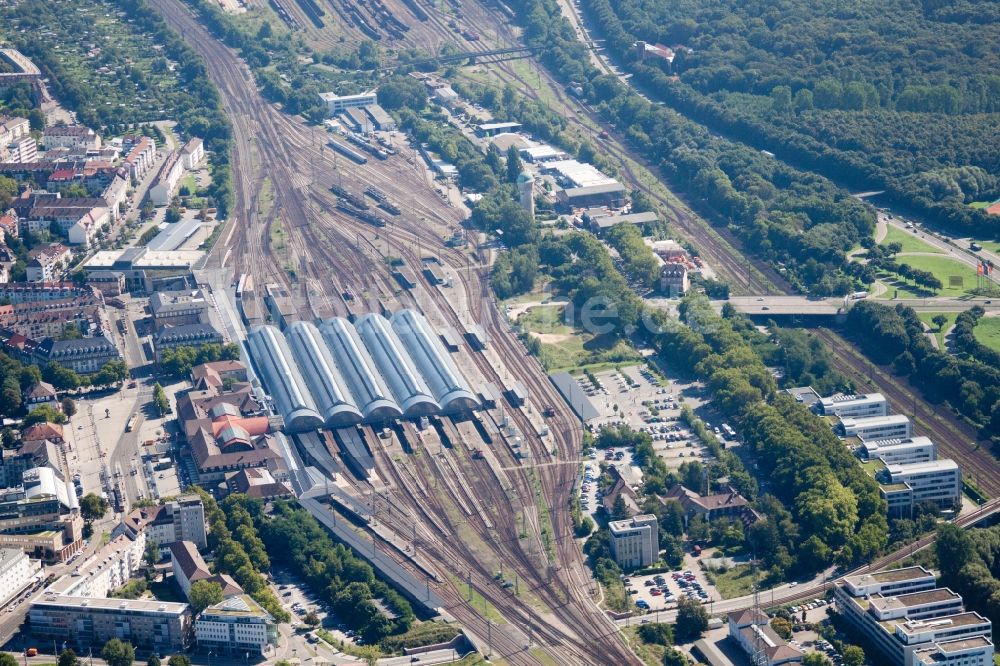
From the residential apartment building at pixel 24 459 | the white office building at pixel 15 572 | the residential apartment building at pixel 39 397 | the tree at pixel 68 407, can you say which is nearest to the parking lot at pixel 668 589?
the white office building at pixel 15 572

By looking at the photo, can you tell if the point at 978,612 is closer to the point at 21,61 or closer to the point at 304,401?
the point at 304,401

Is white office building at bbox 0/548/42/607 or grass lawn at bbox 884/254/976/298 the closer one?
white office building at bbox 0/548/42/607

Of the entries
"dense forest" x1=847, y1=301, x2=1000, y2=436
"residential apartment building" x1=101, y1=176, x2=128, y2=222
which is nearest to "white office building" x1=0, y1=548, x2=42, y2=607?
"residential apartment building" x1=101, y1=176, x2=128, y2=222

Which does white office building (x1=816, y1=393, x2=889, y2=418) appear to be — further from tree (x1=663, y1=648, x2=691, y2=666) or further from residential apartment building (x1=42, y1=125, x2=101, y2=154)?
residential apartment building (x1=42, y1=125, x2=101, y2=154)

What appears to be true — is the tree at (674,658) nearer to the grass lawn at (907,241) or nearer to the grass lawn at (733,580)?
the grass lawn at (733,580)

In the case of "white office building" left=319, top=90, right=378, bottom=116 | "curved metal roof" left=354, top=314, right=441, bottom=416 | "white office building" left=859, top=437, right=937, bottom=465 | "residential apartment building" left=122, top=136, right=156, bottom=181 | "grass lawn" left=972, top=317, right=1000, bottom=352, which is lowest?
"white office building" left=319, top=90, right=378, bottom=116

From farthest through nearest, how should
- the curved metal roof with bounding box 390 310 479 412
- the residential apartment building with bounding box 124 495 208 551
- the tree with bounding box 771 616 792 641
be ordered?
the curved metal roof with bounding box 390 310 479 412 → the residential apartment building with bounding box 124 495 208 551 → the tree with bounding box 771 616 792 641

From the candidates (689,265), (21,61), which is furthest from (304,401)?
(21,61)
